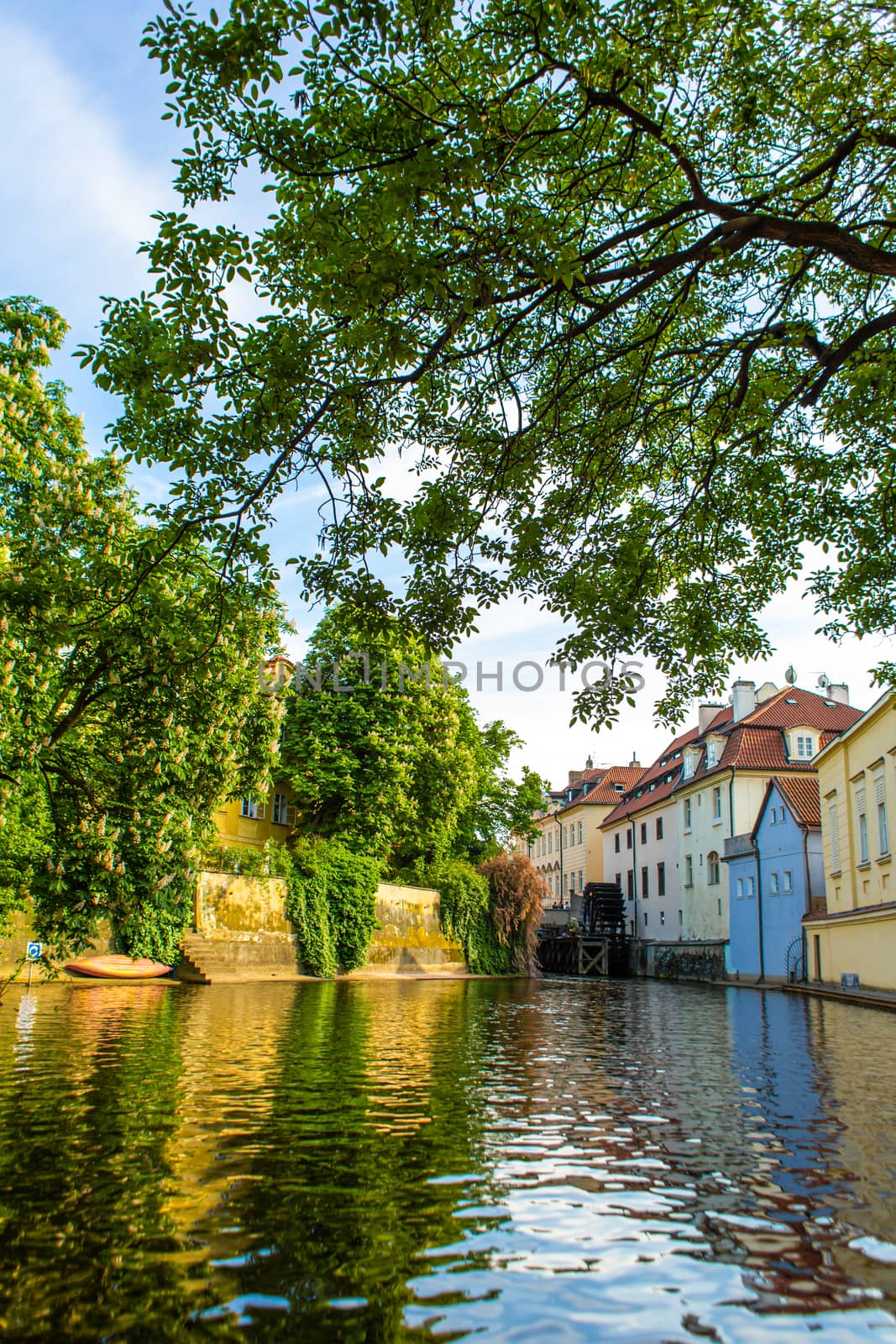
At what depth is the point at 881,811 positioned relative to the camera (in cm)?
2328

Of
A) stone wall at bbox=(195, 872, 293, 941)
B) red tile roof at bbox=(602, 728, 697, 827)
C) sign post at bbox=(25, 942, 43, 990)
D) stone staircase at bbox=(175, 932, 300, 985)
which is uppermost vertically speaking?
red tile roof at bbox=(602, 728, 697, 827)

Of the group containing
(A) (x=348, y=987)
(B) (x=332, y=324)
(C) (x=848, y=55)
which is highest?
(C) (x=848, y=55)

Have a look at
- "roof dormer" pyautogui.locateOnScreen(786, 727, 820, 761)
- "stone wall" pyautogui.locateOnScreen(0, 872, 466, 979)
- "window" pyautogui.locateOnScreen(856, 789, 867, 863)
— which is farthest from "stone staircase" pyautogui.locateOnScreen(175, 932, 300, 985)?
"roof dormer" pyautogui.locateOnScreen(786, 727, 820, 761)

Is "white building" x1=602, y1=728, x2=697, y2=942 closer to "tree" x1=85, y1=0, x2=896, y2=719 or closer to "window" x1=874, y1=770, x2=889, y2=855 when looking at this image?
"window" x1=874, y1=770, x2=889, y2=855

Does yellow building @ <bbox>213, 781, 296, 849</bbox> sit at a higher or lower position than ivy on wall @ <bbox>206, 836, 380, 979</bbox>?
higher

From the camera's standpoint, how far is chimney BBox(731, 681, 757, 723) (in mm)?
44406

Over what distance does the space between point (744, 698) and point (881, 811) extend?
21.6 m

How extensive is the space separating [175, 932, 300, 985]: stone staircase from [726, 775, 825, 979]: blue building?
1537 centimetres

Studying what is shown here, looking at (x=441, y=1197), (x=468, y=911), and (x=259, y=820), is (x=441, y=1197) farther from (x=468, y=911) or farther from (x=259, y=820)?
(x=468, y=911)

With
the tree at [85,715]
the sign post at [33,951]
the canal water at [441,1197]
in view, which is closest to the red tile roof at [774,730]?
the tree at [85,715]

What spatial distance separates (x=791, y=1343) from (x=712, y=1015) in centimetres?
1635

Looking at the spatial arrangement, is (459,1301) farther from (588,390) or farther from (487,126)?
(588,390)

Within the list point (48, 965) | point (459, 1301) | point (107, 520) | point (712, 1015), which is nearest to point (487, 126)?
point (459, 1301)

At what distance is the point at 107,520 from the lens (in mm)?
16688
